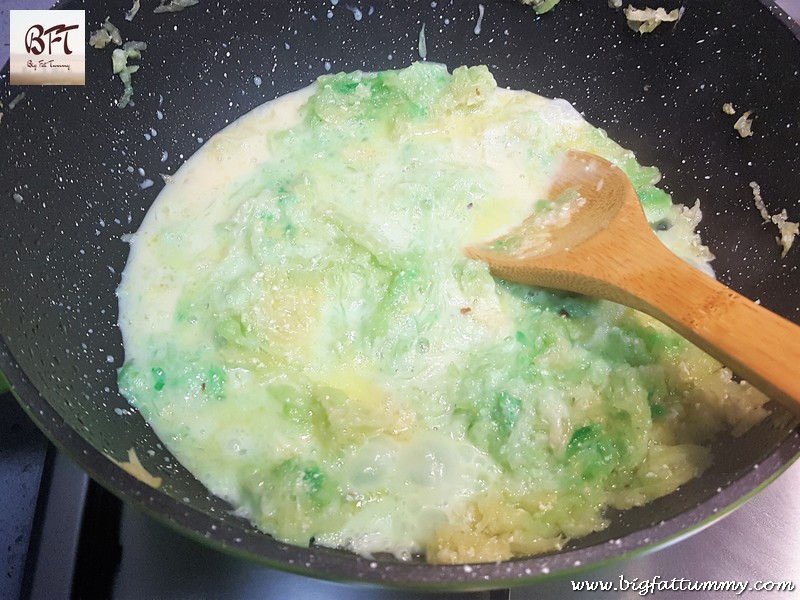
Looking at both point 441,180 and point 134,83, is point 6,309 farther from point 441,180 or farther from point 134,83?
point 441,180

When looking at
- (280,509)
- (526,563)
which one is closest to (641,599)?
(526,563)

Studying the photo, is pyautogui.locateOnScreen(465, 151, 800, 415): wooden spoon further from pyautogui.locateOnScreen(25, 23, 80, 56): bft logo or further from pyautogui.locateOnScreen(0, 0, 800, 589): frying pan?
pyautogui.locateOnScreen(25, 23, 80, 56): bft logo

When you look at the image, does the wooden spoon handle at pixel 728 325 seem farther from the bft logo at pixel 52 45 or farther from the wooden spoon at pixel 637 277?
the bft logo at pixel 52 45

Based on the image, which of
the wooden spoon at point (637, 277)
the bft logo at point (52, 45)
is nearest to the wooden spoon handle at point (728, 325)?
the wooden spoon at point (637, 277)

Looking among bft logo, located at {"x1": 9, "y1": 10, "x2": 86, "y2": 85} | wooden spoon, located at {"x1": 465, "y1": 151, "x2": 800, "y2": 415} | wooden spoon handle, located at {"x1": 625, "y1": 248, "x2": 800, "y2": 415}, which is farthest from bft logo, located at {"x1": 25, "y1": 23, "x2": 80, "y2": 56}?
wooden spoon handle, located at {"x1": 625, "y1": 248, "x2": 800, "y2": 415}

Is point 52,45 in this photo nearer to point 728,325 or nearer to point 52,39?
point 52,39

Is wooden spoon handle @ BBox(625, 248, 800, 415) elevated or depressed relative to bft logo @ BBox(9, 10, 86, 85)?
depressed

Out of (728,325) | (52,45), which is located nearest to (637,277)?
(728,325)
